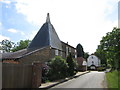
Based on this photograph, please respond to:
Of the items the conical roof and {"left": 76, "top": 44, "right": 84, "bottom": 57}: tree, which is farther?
{"left": 76, "top": 44, "right": 84, "bottom": 57}: tree

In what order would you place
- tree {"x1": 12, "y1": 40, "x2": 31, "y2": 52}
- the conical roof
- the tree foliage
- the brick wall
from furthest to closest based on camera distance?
tree {"x1": 12, "y1": 40, "x2": 31, "y2": 52} → the conical roof → the tree foliage → the brick wall

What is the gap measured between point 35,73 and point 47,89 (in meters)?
1.71

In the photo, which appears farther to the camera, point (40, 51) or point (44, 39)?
point (44, 39)

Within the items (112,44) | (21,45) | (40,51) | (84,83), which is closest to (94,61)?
(21,45)

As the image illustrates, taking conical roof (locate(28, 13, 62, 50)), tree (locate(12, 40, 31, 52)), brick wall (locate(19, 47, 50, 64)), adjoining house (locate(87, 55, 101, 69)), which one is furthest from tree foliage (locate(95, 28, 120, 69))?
adjoining house (locate(87, 55, 101, 69))

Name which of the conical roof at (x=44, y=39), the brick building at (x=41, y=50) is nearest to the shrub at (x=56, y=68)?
the brick building at (x=41, y=50)

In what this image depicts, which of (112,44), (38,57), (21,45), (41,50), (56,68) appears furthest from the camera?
(21,45)

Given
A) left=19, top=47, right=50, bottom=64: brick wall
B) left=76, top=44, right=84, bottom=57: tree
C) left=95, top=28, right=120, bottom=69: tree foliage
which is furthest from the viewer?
left=76, top=44, right=84, bottom=57: tree

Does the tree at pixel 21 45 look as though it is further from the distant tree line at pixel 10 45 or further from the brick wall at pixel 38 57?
the brick wall at pixel 38 57

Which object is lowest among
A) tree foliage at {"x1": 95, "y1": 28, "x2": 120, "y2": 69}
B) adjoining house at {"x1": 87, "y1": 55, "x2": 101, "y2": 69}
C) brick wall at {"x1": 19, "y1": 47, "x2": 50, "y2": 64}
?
adjoining house at {"x1": 87, "y1": 55, "x2": 101, "y2": 69}

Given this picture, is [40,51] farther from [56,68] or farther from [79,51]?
→ [79,51]

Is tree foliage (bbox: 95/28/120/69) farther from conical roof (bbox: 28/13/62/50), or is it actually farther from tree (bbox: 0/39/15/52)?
tree (bbox: 0/39/15/52)

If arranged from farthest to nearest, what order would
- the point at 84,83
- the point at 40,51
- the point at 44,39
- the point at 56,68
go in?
1. the point at 44,39
2. the point at 40,51
3. the point at 56,68
4. the point at 84,83

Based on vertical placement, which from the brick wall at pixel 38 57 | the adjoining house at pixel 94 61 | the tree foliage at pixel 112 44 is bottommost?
the adjoining house at pixel 94 61
